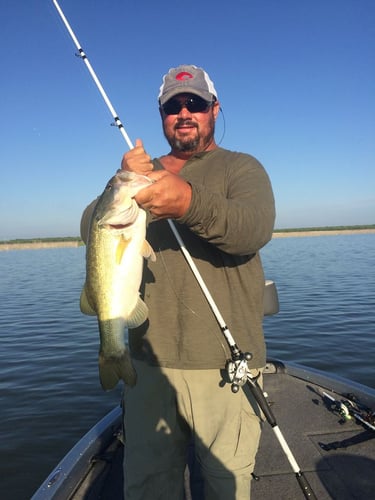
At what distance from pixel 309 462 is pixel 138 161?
155 inches

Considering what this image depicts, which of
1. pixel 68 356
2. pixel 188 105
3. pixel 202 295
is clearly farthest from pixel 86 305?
pixel 68 356

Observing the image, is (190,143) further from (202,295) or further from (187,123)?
(202,295)

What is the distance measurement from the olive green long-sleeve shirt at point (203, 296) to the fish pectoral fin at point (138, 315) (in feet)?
0.72

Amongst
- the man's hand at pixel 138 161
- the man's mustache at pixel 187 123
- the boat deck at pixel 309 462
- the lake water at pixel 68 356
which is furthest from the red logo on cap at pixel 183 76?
the lake water at pixel 68 356

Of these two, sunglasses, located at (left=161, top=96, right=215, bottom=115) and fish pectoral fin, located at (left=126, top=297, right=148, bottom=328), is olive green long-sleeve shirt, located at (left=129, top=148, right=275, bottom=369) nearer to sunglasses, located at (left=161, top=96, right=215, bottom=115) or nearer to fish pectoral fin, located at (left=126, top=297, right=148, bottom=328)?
fish pectoral fin, located at (left=126, top=297, right=148, bottom=328)

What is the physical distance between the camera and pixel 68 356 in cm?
1111

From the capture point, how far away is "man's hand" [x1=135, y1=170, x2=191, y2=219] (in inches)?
89.0

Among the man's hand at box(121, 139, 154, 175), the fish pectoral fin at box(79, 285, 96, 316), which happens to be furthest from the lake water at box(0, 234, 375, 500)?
the man's hand at box(121, 139, 154, 175)

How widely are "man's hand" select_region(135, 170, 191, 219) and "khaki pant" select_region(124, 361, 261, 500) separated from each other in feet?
4.39

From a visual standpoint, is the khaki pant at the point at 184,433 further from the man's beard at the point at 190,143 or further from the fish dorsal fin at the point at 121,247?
the man's beard at the point at 190,143

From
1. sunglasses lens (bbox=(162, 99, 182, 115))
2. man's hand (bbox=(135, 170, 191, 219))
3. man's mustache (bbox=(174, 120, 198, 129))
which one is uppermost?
sunglasses lens (bbox=(162, 99, 182, 115))

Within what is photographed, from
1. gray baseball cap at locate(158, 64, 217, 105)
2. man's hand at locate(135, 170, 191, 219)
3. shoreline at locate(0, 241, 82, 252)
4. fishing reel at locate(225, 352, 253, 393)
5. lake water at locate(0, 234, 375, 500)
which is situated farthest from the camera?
shoreline at locate(0, 241, 82, 252)

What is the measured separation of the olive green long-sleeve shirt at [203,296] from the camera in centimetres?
293

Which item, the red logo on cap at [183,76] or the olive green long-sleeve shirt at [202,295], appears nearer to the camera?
the olive green long-sleeve shirt at [202,295]
